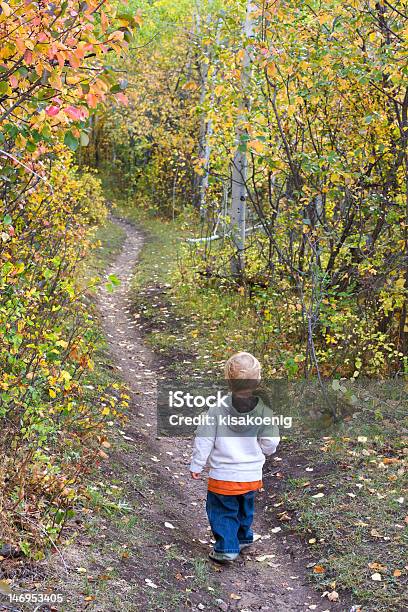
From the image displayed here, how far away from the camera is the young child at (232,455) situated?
5066 mm

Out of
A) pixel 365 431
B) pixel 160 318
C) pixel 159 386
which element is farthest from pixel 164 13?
pixel 365 431

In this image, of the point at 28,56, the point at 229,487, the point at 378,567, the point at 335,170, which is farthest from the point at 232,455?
the point at 335,170

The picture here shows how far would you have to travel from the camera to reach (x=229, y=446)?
16.7 feet

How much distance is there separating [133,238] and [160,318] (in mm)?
11508

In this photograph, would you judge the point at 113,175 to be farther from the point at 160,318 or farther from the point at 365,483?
the point at 365,483

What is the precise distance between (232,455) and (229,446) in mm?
70

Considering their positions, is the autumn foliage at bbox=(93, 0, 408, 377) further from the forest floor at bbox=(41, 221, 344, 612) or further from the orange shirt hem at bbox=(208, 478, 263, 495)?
the orange shirt hem at bbox=(208, 478, 263, 495)

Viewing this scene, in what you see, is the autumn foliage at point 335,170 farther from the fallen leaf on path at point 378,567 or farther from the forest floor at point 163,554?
the fallen leaf on path at point 378,567

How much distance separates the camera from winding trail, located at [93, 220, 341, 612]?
464 cm

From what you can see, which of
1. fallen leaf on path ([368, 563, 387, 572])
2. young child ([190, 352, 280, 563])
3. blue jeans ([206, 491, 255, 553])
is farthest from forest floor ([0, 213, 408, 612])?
young child ([190, 352, 280, 563])

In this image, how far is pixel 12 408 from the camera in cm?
502

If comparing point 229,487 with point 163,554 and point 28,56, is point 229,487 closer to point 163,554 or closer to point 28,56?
point 163,554

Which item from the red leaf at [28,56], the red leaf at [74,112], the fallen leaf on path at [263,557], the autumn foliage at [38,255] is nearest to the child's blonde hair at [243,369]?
the autumn foliage at [38,255]

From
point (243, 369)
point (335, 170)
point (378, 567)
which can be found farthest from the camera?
point (335, 170)
